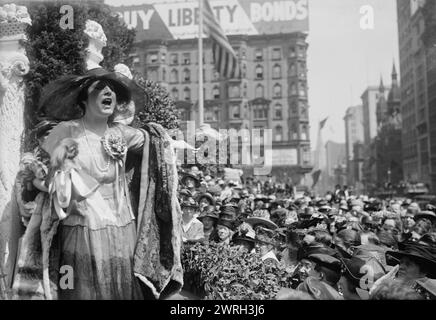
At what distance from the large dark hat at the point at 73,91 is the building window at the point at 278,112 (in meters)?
52.5

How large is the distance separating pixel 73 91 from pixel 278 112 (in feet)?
176

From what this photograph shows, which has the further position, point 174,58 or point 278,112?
point 278,112

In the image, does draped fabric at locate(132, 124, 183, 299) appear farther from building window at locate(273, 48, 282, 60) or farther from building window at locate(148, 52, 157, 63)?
building window at locate(273, 48, 282, 60)

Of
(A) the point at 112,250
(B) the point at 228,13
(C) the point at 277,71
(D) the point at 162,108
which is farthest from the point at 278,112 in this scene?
(A) the point at 112,250

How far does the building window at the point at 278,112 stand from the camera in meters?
56.2

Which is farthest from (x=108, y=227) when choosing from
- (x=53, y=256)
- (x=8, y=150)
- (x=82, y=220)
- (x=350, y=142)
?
(x=350, y=142)

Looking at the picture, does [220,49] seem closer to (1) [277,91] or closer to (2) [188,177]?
(2) [188,177]

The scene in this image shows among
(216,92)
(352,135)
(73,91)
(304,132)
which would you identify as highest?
(352,135)

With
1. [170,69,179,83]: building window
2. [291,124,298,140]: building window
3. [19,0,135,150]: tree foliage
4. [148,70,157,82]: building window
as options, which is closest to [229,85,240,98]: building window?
[170,69,179,83]: building window

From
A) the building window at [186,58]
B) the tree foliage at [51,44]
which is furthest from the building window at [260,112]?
the tree foliage at [51,44]

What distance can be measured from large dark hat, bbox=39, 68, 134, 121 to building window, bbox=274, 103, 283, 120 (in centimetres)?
5252

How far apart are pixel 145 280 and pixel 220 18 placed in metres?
21.3

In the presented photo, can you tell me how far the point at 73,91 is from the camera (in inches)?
165
